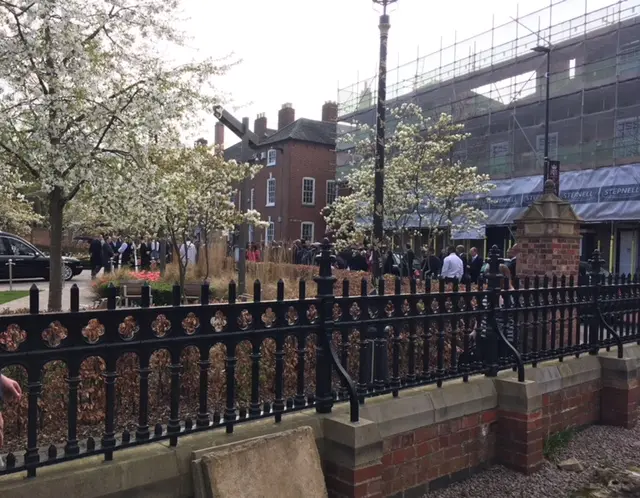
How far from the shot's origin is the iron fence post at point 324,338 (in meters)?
3.54

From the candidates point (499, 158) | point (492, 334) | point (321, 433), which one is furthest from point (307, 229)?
point (321, 433)

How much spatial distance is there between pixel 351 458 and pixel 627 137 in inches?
845

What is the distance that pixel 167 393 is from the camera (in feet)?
15.1

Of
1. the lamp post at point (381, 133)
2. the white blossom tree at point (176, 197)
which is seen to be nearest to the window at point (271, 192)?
the white blossom tree at point (176, 197)

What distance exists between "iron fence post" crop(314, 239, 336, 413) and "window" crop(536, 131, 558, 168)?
2247 centimetres

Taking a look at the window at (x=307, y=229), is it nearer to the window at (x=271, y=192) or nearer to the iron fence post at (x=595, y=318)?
the window at (x=271, y=192)

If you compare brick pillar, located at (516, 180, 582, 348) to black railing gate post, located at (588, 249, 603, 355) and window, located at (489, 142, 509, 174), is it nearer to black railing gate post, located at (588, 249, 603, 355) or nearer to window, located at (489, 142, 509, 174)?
black railing gate post, located at (588, 249, 603, 355)

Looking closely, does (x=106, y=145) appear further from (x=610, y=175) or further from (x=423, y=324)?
(x=610, y=175)

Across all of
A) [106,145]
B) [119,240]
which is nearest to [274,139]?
[119,240]

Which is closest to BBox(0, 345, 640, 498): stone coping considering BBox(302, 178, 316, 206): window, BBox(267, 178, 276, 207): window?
BBox(302, 178, 316, 206): window

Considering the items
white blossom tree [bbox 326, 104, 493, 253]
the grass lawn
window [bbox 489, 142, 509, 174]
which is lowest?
the grass lawn

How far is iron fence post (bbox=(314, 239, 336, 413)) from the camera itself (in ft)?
11.6

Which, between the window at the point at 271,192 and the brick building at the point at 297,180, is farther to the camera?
the window at the point at 271,192

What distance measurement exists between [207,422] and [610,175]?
2129 cm
